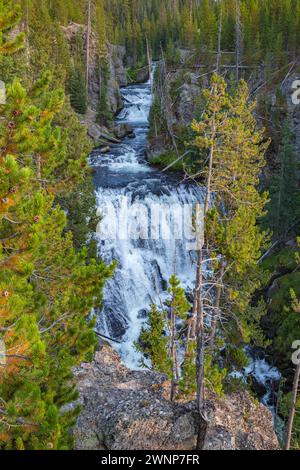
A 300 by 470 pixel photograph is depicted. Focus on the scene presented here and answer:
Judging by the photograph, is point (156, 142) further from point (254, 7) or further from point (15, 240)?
point (15, 240)

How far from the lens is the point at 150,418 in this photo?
10445mm

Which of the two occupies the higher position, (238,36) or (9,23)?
(238,36)

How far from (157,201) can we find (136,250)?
4422mm

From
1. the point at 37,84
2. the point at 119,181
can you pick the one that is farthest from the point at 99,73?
the point at 37,84

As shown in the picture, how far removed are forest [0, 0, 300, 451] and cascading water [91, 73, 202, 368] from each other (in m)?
0.14

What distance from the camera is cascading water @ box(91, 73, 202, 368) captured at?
22281 mm

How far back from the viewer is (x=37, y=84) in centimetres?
830

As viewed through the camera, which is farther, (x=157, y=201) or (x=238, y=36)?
(x=238, y=36)

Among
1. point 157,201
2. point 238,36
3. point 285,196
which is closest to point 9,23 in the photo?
point 157,201

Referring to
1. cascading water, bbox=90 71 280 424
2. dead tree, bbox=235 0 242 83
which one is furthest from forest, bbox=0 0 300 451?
dead tree, bbox=235 0 242 83

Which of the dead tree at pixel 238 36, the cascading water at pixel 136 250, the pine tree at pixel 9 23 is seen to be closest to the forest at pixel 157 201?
the pine tree at pixel 9 23

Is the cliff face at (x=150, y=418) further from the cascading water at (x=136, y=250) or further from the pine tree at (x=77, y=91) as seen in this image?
the pine tree at (x=77, y=91)

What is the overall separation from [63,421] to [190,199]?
23028 mm

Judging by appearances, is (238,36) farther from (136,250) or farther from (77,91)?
(136,250)
